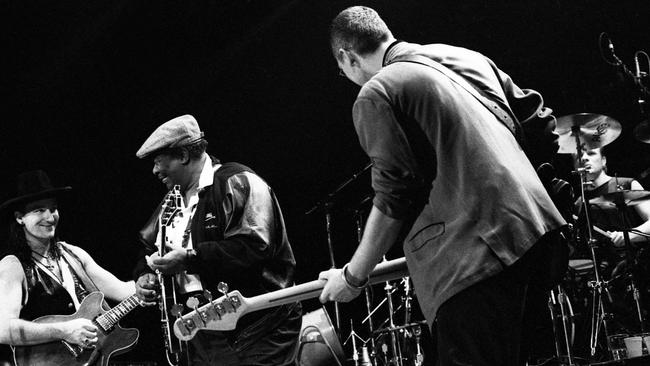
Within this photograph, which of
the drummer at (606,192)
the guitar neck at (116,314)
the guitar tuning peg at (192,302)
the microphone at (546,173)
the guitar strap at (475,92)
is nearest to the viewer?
the guitar strap at (475,92)

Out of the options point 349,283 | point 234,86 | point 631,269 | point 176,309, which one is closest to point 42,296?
point 176,309

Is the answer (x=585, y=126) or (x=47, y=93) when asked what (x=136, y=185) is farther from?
(x=585, y=126)

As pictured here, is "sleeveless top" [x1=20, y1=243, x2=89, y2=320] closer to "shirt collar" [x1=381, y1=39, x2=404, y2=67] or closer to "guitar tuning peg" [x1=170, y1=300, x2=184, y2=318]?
"guitar tuning peg" [x1=170, y1=300, x2=184, y2=318]

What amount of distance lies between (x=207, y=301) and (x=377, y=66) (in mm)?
1809

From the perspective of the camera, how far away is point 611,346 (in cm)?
606

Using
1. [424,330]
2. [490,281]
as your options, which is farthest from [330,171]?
[490,281]

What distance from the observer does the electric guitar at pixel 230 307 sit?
3455 millimetres

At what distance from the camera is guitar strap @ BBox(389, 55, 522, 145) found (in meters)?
2.63

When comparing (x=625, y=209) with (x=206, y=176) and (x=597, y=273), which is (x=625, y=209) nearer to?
(x=597, y=273)

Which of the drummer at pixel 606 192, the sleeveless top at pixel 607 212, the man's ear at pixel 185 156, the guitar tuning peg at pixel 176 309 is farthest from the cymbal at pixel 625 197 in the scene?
the guitar tuning peg at pixel 176 309

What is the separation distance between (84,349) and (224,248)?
7.79 feet

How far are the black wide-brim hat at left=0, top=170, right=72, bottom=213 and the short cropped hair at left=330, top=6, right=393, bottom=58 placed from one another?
12.9 ft

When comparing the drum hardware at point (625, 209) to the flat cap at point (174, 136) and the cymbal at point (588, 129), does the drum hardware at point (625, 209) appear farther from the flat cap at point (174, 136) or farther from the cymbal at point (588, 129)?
the flat cap at point (174, 136)

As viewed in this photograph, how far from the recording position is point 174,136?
14.6ft
